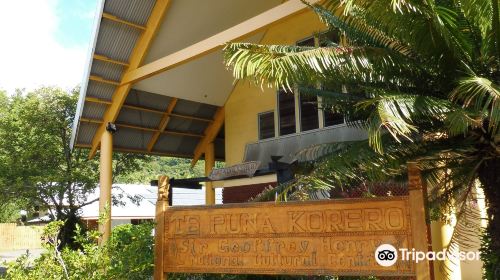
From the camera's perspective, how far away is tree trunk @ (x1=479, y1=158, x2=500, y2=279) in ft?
16.5

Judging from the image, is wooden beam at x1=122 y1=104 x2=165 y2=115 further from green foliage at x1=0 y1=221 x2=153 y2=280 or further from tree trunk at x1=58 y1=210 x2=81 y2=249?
green foliage at x1=0 y1=221 x2=153 y2=280

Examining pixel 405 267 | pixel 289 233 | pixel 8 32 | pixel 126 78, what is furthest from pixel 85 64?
pixel 8 32

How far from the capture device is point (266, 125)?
1468cm

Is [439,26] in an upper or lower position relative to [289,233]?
upper

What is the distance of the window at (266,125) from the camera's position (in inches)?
570

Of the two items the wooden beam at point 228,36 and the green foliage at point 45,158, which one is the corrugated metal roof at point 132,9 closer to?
the wooden beam at point 228,36

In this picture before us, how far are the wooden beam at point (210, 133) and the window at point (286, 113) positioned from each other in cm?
307

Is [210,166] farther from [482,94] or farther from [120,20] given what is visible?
[482,94]

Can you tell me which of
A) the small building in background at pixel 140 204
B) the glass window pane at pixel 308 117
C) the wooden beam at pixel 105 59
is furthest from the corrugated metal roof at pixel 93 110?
the small building in background at pixel 140 204

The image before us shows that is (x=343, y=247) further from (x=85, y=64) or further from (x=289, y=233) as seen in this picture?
(x=85, y=64)

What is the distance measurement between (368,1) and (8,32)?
32.7 metres

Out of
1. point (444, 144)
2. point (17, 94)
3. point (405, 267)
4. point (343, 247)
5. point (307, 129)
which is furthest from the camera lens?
point (17, 94)

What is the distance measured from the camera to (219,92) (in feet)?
52.1

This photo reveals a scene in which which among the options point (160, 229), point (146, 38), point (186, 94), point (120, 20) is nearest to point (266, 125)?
point (186, 94)
